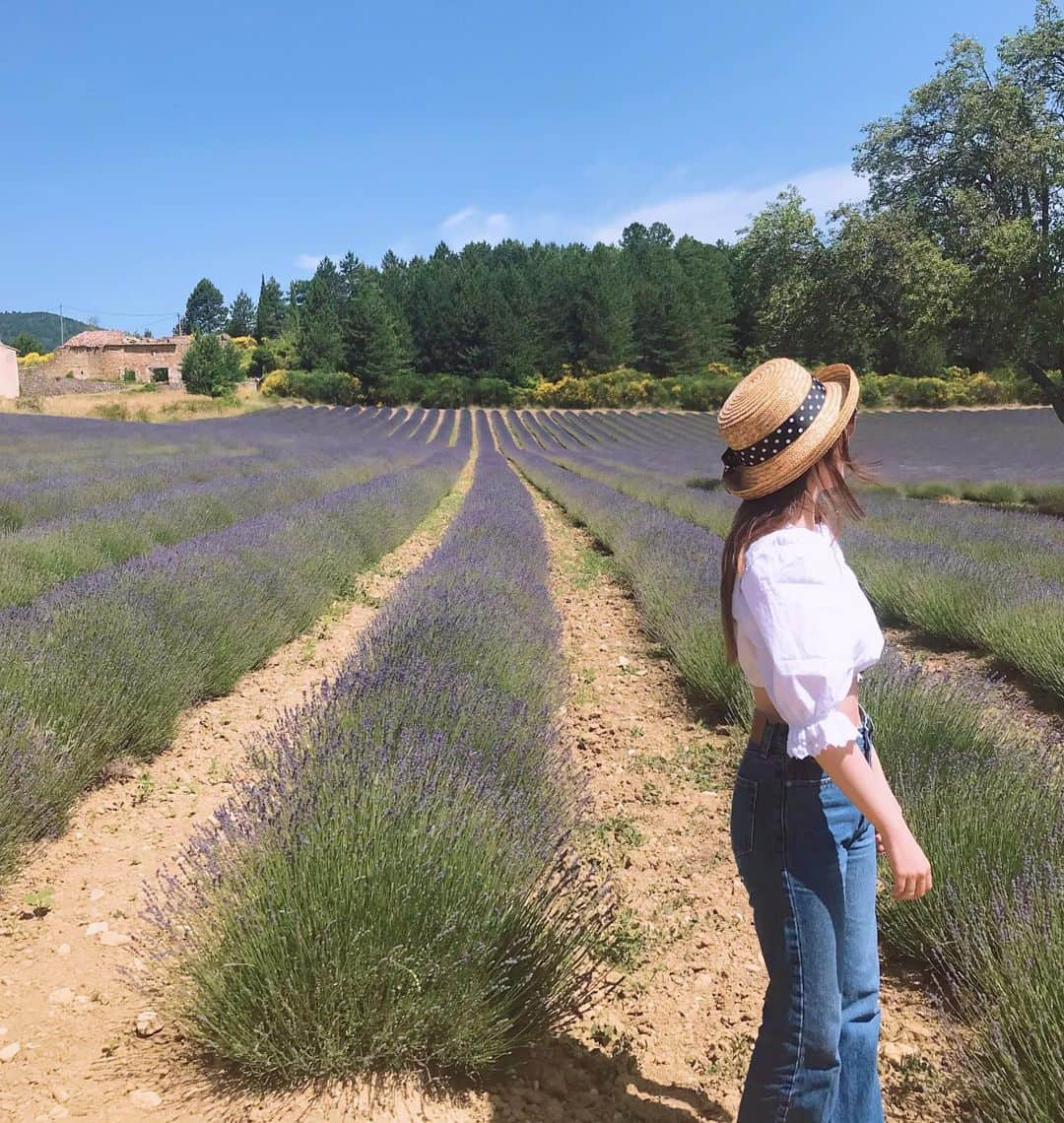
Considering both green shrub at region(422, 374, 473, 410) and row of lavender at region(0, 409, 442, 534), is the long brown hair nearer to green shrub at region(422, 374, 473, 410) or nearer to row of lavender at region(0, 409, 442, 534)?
row of lavender at region(0, 409, 442, 534)

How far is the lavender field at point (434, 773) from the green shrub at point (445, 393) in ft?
163

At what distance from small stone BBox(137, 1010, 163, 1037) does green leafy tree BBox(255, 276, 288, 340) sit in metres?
86.3

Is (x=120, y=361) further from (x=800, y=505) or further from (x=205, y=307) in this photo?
(x=800, y=505)

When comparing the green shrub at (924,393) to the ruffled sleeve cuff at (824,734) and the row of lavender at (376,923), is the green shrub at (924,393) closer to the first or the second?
the row of lavender at (376,923)

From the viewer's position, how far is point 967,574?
6.40 meters

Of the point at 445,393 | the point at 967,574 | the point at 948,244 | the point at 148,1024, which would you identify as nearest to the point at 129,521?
the point at 148,1024

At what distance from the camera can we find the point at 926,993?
7.63 ft

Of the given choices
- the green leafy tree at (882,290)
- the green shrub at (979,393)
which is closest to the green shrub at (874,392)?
the green shrub at (979,393)

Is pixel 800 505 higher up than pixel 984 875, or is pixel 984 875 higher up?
pixel 800 505

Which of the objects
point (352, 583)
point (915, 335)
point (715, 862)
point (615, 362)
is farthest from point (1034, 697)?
point (615, 362)

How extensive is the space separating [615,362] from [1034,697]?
60231mm

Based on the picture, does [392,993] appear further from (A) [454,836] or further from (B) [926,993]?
(B) [926,993]

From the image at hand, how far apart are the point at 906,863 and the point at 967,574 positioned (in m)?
5.71

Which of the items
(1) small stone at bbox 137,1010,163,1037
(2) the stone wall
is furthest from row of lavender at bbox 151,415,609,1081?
(2) the stone wall
